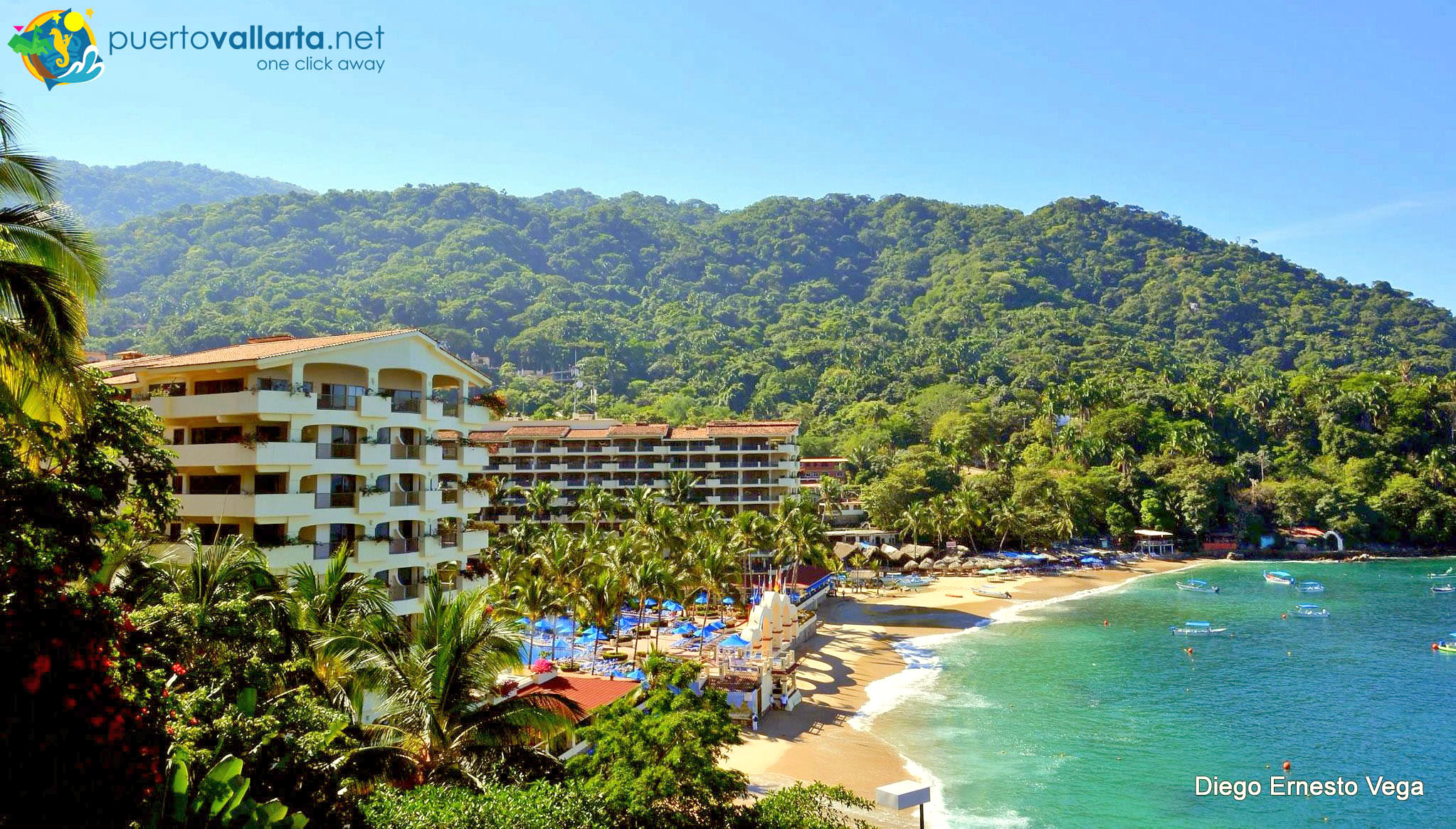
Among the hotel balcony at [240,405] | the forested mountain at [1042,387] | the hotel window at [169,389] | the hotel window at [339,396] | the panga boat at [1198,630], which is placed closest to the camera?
the hotel balcony at [240,405]

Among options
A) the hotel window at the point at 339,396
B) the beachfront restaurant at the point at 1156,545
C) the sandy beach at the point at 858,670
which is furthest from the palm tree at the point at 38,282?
the beachfront restaurant at the point at 1156,545

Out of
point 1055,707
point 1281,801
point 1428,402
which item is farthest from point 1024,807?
point 1428,402

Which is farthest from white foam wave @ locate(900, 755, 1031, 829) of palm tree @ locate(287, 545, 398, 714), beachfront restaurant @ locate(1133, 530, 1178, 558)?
beachfront restaurant @ locate(1133, 530, 1178, 558)

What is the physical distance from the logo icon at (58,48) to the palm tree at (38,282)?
32.8ft

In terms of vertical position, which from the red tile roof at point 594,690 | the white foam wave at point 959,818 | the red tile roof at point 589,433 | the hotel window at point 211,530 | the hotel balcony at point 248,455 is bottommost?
the white foam wave at point 959,818

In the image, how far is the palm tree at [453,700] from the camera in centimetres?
1295

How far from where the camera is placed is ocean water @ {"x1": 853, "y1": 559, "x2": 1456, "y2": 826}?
24.0m

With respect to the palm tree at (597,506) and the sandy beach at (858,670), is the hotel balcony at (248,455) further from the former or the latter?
the palm tree at (597,506)

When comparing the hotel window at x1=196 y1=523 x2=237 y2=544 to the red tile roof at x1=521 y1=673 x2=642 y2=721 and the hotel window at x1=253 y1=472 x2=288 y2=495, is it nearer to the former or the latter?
the hotel window at x1=253 y1=472 x2=288 y2=495

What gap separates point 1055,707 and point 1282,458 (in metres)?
79.4

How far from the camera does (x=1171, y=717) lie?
108ft

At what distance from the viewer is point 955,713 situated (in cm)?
3244

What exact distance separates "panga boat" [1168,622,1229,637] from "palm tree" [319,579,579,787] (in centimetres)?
4657

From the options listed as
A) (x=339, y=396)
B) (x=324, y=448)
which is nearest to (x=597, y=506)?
(x=339, y=396)
